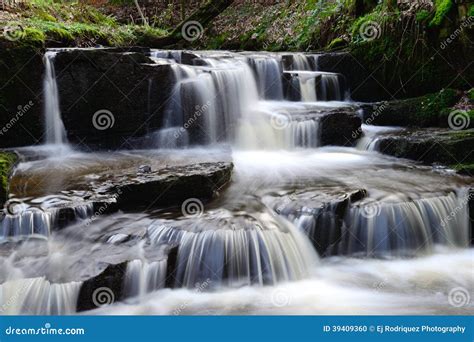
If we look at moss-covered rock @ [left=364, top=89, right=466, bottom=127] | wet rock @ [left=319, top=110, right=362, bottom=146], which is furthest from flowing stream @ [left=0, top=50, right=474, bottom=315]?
moss-covered rock @ [left=364, top=89, right=466, bottom=127]

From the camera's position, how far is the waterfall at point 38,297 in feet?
13.6

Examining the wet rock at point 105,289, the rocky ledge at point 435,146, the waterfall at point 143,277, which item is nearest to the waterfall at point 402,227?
the rocky ledge at point 435,146

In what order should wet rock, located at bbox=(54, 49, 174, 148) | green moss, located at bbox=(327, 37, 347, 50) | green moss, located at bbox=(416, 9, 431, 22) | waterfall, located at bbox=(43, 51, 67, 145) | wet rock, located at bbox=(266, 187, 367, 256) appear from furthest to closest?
green moss, located at bbox=(327, 37, 347, 50)
green moss, located at bbox=(416, 9, 431, 22)
wet rock, located at bbox=(54, 49, 174, 148)
waterfall, located at bbox=(43, 51, 67, 145)
wet rock, located at bbox=(266, 187, 367, 256)

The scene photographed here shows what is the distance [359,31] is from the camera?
11.5 metres

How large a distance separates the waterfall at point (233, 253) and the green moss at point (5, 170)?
6.25 ft

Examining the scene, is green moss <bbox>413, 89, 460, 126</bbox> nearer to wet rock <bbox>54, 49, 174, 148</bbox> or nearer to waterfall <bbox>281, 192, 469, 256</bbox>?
waterfall <bbox>281, 192, 469, 256</bbox>

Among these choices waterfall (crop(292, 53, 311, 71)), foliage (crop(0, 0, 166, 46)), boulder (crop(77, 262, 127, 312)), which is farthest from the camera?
waterfall (crop(292, 53, 311, 71))

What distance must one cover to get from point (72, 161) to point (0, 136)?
67.1 inches

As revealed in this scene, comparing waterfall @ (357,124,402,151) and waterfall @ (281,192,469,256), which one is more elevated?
waterfall @ (357,124,402,151)

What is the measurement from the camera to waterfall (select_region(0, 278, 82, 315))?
→ 163 inches

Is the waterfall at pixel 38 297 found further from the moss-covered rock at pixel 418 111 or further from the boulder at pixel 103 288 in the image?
the moss-covered rock at pixel 418 111

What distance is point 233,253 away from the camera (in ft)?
16.1

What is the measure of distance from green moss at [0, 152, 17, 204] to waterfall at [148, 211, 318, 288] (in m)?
1.90

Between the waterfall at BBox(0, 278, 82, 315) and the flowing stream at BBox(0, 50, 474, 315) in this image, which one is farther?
the flowing stream at BBox(0, 50, 474, 315)
